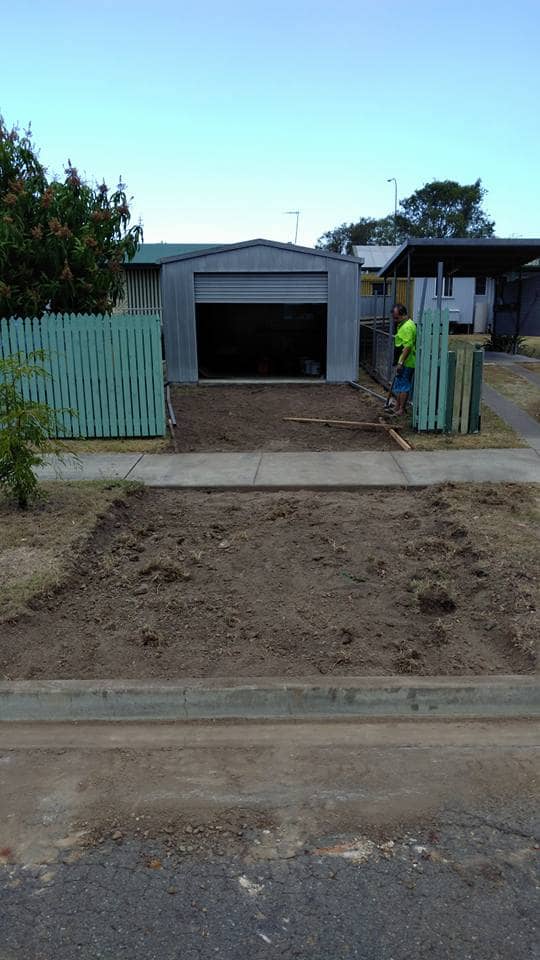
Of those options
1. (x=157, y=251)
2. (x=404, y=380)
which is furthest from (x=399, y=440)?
(x=157, y=251)

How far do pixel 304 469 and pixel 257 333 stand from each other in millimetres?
15834

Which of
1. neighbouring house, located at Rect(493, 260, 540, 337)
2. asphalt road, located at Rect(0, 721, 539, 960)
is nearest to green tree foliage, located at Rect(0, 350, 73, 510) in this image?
asphalt road, located at Rect(0, 721, 539, 960)

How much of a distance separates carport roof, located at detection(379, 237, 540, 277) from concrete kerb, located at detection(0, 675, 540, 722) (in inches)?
492

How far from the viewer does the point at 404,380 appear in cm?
1191

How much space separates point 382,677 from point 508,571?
5.88 ft

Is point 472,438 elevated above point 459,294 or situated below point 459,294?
below

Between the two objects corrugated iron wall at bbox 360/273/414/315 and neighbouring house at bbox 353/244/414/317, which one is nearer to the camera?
neighbouring house at bbox 353/244/414/317

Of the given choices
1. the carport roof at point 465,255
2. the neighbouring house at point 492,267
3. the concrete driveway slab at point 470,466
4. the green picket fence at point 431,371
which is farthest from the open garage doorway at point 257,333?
the concrete driveway slab at point 470,466

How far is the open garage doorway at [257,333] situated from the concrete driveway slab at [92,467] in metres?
12.5

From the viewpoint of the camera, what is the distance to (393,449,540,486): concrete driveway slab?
8.49 meters

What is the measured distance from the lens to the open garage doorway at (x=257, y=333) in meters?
23.0

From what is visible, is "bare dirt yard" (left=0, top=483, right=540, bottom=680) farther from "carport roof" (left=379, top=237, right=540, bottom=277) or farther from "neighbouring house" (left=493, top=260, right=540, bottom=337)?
"neighbouring house" (left=493, top=260, right=540, bottom=337)

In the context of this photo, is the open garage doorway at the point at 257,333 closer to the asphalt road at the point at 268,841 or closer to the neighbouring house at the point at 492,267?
the neighbouring house at the point at 492,267

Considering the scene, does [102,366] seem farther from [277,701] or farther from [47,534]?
[277,701]
